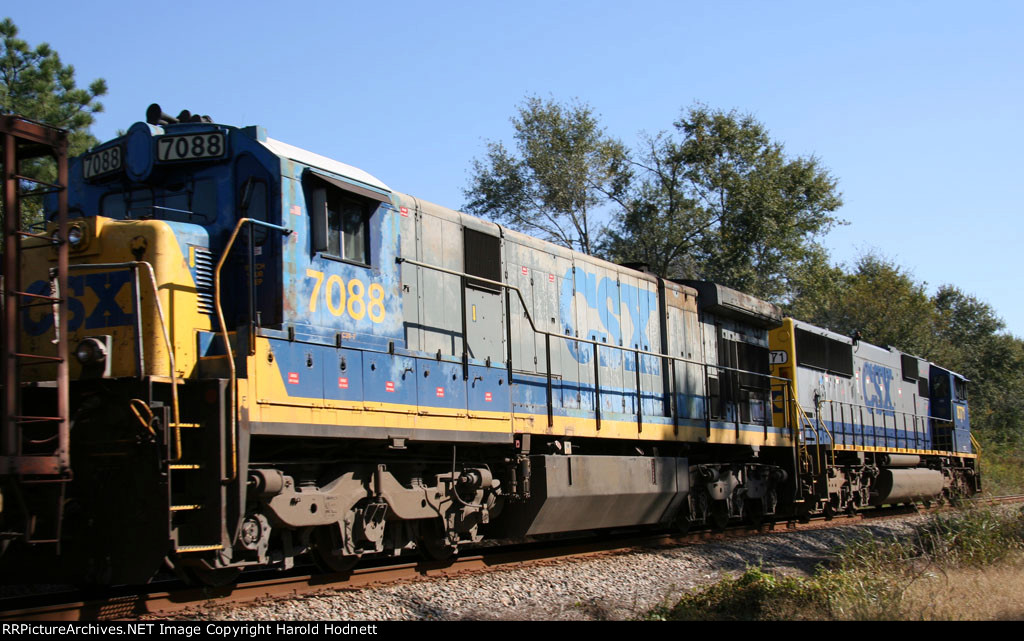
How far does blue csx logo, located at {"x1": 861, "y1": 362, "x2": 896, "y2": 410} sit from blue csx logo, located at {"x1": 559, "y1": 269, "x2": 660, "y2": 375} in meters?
8.65

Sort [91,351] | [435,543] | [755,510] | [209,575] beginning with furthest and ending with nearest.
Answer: [755,510] → [435,543] → [209,575] → [91,351]

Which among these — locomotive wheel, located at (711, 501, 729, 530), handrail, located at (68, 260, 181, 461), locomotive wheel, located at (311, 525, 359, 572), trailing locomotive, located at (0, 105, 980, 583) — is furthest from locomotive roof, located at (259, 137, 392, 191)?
locomotive wheel, located at (711, 501, 729, 530)

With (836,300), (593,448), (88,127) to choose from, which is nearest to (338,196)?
(593,448)

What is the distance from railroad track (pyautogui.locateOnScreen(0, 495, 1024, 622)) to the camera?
20.3 feet

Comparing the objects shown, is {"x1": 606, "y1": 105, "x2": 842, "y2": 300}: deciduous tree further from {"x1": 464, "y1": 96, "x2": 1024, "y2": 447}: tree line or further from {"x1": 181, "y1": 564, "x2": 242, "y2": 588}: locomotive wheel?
{"x1": 181, "y1": 564, "x2": 242, "y2": 588}: locomotive wheel

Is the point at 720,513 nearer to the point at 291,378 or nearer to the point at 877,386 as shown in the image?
the point at 877,386

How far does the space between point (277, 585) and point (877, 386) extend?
16.7 meters

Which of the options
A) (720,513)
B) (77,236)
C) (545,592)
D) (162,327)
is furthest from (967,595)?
(77,236)

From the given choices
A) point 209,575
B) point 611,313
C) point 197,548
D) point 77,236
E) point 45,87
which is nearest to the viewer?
point 197,548

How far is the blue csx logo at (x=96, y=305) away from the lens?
6.71 metres

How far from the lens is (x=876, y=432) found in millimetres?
19297

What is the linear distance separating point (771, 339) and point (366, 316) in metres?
10.5

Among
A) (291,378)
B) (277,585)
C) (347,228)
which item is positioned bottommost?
(277,585)

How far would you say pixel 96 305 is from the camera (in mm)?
6805
